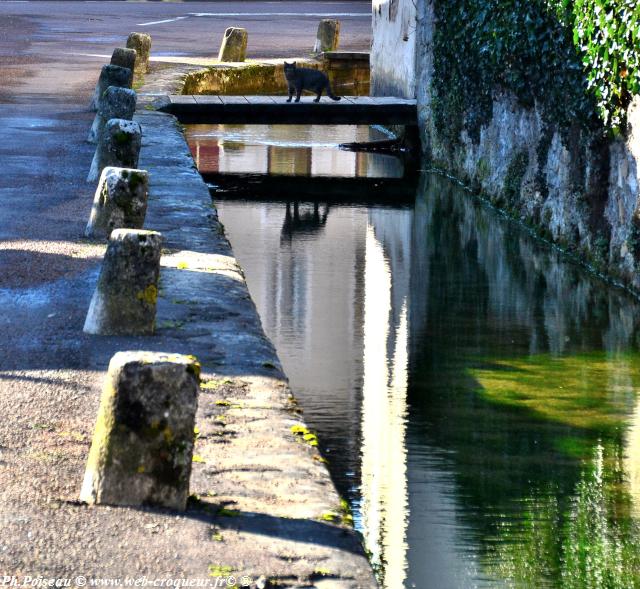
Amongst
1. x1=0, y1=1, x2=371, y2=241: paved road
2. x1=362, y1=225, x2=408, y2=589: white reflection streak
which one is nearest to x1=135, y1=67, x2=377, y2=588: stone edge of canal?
x1=362, y1=225, x2=408, y2=589: white reflection streak

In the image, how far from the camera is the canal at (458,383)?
4.89 meters

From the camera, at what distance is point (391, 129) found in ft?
62.6

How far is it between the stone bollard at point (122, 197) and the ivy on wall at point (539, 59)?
332cm

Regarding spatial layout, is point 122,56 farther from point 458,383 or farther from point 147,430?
point 147,430

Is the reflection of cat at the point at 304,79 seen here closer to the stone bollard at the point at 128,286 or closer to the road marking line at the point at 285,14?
the stone bollard at the point at 128,286

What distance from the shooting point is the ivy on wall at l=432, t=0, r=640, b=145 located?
863 centimetres

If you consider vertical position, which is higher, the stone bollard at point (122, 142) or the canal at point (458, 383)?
the stone bollard at point (122, 142)

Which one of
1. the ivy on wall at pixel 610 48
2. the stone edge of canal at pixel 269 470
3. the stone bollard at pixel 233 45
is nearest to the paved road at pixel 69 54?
the stone bollard at pixel 233 45

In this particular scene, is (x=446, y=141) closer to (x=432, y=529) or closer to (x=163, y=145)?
(x=163, y=145)

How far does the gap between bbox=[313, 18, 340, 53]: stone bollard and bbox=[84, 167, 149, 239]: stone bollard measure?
18745 millimetres

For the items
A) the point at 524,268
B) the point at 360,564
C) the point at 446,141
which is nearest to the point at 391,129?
the point at 446,141

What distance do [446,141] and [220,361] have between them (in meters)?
9.82

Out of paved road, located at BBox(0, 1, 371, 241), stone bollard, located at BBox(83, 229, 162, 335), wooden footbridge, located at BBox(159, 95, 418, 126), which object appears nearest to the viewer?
stone bollard, located at BBox(83, 229, 162, 335)

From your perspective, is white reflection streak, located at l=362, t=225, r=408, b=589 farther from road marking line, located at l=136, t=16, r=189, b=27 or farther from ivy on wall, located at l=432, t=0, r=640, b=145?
road marking line, located at l=136, t=16, r=189, b=27
